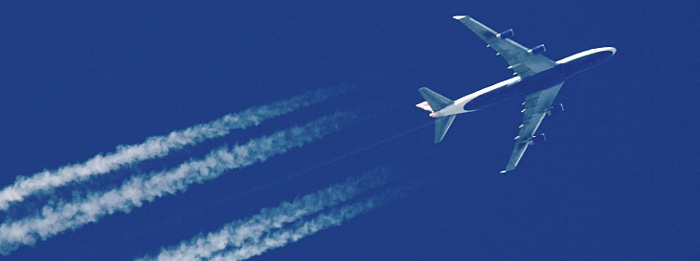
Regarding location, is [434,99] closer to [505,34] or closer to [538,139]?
[505,34]

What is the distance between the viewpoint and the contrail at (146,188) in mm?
85125

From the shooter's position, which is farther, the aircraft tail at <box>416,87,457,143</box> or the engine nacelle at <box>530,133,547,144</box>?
the engine nacelle at <box>530,133,547,144</box>

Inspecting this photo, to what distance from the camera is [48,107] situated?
99625mm

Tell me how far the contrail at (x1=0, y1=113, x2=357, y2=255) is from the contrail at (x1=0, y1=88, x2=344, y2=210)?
1.90 metres

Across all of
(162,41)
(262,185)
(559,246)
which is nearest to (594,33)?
(559,246)

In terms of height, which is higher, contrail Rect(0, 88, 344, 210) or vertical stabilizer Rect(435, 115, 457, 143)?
contrail Rect(0, 88, 344, 210)

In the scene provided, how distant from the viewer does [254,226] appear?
294 feet

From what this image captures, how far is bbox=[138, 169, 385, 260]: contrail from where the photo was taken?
88188 millimetres

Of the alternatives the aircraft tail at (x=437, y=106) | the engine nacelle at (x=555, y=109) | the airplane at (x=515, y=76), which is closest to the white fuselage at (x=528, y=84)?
the airplane at (x=515, y=76)

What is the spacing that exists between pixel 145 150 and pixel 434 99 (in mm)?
26729

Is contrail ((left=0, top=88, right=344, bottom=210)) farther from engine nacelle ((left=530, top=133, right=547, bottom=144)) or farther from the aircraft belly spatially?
engine nacelle ((left=530, top=133, right=547, bottom=144))

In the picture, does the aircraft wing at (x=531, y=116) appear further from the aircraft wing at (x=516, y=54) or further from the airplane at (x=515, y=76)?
the aircraft wing at (x=516, y=54)

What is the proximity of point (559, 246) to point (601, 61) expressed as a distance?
66.7ft

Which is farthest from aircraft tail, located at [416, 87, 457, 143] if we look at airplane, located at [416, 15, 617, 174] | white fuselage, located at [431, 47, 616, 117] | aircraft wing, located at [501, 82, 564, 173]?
aircraft wing, located at [501, 82, 564, 173]
